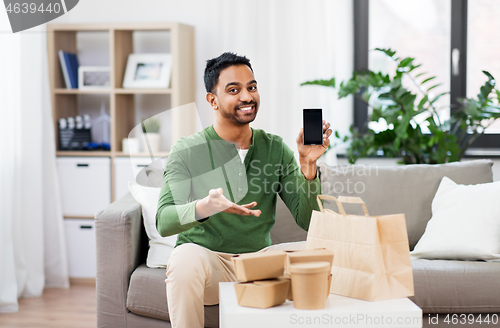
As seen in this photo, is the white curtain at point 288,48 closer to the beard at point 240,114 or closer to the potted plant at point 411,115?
the potted plant at point 411,115

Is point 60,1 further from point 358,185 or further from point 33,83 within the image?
point 358,185

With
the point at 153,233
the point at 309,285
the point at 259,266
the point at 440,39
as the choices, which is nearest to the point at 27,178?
the point at 153,233

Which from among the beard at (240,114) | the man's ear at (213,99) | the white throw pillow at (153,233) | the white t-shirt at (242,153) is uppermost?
the man's ear at (213,99)

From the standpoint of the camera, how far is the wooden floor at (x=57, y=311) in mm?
2307

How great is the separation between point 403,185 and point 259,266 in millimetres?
1195

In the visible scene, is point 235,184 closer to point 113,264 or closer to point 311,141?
point 311,141

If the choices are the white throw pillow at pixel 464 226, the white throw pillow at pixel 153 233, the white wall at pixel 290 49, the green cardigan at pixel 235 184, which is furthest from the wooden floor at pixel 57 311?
the white throw pillow at pixel 464 226

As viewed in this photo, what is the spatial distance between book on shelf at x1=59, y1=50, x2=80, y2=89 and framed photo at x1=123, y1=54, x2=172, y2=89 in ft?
1.01

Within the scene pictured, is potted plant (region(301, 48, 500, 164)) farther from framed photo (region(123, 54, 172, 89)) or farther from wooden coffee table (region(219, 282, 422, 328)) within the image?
wooden coffee table (region(219, 282, 422, 328))

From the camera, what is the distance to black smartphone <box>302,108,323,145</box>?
4.85ft

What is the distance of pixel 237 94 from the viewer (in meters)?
1.63

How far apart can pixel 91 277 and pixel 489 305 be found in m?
2.13

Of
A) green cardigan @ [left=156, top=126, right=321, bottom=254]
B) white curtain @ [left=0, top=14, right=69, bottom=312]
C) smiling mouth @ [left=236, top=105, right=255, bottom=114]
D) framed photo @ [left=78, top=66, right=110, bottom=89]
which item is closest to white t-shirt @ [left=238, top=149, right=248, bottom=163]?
green cardigan @ [left=156, top=126, right=321, bottom=254]

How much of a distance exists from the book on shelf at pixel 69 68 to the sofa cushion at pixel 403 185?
1697 mm
